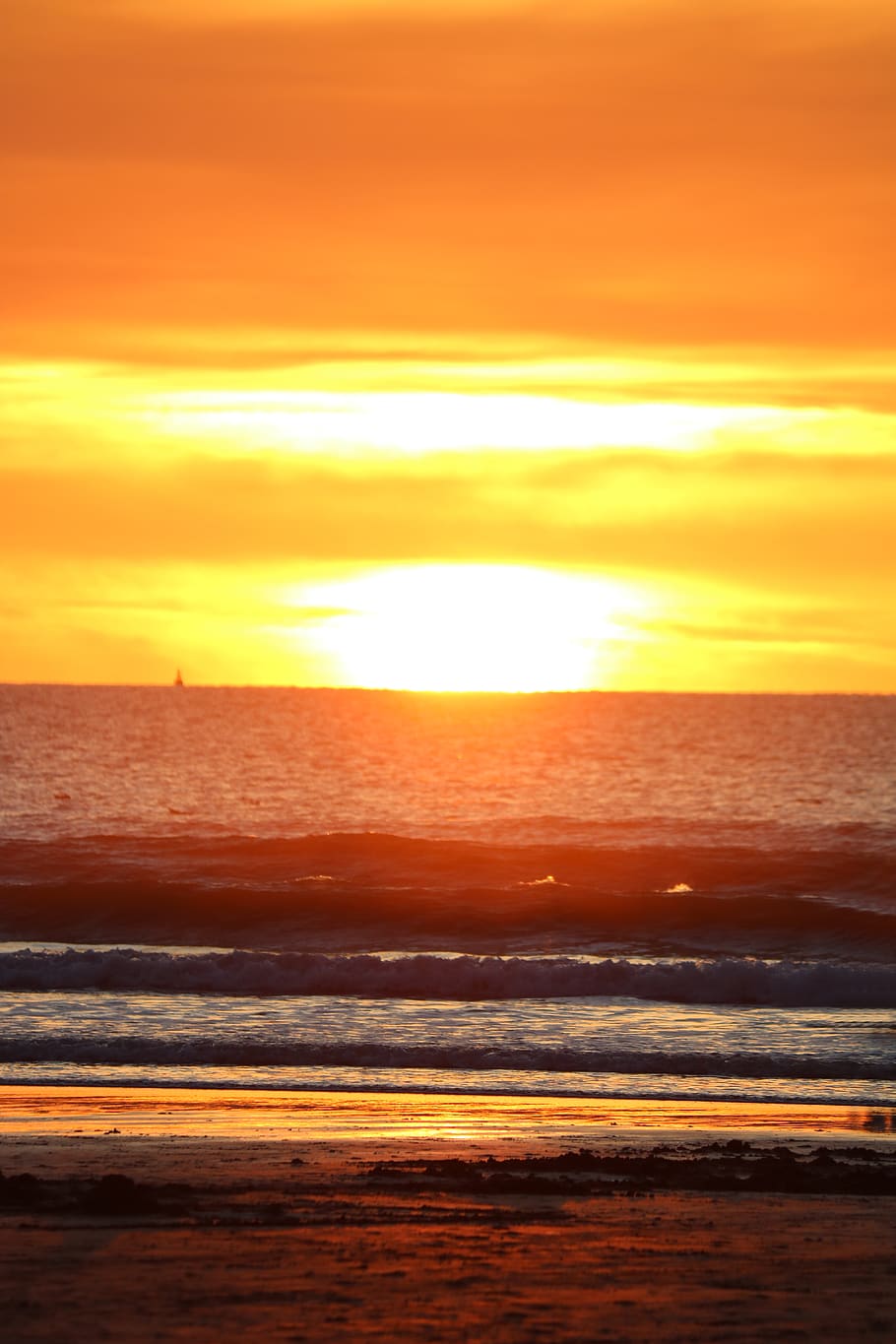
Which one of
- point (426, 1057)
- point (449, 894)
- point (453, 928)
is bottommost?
point (426, 1057)

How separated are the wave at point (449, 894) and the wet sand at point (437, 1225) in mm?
21055

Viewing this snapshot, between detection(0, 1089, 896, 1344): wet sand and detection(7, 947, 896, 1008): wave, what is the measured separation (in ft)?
36.9

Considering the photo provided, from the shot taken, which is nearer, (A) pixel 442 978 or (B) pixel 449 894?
(A) pixel 442 978

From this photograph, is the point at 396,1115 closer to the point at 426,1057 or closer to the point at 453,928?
the point at 426,1057

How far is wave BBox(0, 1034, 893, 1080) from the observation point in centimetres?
1958

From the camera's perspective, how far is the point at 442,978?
28.7 metres

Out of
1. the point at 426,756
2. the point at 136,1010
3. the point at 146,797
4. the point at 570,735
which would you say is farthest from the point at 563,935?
the point at 570,735

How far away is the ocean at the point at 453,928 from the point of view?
19.9 metres

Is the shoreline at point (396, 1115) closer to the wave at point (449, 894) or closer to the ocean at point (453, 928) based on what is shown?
the ocean at point (453, 928)

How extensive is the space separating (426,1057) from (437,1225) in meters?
8.96

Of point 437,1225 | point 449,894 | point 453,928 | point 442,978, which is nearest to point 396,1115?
point 437,1225

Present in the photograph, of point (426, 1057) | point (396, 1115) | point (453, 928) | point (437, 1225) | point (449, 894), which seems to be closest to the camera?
point (437, 1225)

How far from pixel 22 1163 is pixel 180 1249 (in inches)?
131

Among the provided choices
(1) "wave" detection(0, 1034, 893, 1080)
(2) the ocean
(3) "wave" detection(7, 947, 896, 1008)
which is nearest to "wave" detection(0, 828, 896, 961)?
(2) the ocean
